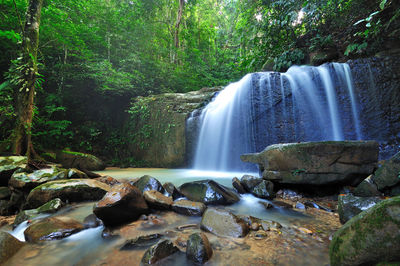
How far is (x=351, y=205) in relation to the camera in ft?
7.02

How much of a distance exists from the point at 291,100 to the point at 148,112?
6313 millimetres

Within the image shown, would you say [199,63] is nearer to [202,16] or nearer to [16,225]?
[202,16]

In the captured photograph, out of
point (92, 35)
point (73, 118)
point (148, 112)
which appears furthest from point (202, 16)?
point (73, 118)

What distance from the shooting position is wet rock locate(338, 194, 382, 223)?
A: 6.68 ft

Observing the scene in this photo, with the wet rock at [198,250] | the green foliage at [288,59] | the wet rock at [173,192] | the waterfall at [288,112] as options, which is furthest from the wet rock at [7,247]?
the green foliage at [288,59]

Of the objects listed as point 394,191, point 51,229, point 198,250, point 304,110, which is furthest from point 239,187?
point 304,110

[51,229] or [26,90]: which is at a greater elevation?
[26,90]

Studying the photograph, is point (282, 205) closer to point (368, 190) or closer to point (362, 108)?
point (368, 190)

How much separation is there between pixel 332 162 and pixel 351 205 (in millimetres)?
1204

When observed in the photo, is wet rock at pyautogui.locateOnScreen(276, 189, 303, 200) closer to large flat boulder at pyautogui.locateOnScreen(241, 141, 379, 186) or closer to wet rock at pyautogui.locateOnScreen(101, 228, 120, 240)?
large flat boulder at pyautogui.locateOnScreen(241, 141, 379, 186)

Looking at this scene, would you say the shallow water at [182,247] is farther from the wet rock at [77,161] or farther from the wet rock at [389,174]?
the wet rock at [77,161]

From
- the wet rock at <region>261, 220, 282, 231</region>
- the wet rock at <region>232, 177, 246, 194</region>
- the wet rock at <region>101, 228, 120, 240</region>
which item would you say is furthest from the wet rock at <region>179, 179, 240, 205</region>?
the wet rock at <region>101, 228, 120, 240</region>

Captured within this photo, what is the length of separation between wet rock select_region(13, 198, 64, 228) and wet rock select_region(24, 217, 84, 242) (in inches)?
23.5

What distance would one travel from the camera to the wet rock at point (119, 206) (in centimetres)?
211
